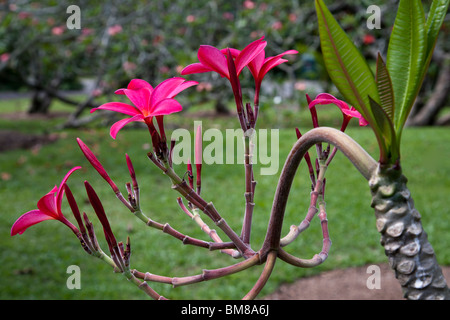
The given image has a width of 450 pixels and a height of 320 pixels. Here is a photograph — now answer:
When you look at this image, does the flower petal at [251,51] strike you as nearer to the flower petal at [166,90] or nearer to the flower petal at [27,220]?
the flower petal at [166,90]

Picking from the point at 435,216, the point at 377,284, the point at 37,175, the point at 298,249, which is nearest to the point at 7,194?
the point at 37,175

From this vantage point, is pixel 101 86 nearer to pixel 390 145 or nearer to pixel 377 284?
pixel 377 284

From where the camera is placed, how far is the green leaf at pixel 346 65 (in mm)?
503

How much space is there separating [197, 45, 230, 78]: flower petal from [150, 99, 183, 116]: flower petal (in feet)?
0.25

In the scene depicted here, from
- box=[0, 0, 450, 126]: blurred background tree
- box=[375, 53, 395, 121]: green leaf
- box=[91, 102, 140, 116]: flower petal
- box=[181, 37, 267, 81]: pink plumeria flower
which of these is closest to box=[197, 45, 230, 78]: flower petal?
box=[181, 37, 267, 81]: pink plumeria flower

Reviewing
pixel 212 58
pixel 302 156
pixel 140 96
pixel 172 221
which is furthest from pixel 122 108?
pixel 172 221

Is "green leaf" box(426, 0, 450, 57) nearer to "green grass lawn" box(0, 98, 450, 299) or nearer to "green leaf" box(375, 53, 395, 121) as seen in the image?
"green leaf" box(375, 53, 395, 121)

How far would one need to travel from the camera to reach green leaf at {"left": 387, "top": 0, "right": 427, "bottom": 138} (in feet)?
1.72

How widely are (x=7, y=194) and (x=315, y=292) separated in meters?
3.33

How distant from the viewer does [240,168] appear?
18.2 ft

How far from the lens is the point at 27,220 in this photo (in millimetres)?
648

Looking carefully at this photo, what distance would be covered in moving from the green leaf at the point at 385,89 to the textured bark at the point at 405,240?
2.8 inches
